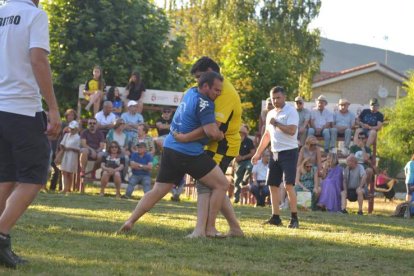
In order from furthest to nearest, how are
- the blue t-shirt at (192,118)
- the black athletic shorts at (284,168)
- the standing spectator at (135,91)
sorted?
the standing spectator at (135,91) < the black athletic shorts at (284,168) < the blue t-shirt at (192,118)

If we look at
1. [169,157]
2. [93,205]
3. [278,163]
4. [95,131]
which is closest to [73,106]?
[95,131]

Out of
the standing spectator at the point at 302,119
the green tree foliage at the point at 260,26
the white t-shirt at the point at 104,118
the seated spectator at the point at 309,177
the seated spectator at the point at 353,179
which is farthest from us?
the green tree foliage at the point at 260,26

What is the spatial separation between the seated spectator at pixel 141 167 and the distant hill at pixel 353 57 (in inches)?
2016

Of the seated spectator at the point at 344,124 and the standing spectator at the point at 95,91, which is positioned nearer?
the seated spectator at the point at 344,124

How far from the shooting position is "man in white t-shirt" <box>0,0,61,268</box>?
6301 millimetres

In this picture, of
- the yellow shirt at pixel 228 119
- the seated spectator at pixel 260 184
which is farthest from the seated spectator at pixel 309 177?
the yellow shirt at pixel 228 119

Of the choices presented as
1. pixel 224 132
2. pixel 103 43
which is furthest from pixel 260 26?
pixel 224 132

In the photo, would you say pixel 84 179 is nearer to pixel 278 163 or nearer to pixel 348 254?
pixel 278 163

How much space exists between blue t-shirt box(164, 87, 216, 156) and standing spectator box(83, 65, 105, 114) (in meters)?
12.6

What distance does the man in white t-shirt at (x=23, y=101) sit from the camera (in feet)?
20.7

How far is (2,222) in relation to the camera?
634 centimetres

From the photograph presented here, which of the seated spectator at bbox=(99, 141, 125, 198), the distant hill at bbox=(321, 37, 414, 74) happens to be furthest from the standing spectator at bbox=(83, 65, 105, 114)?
the distant hill at bbox=(321, 37, 414, 74)

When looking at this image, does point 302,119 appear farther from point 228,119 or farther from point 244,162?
point 228,119

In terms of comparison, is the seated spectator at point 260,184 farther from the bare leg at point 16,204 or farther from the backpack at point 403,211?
the bare leg at point 16,204
